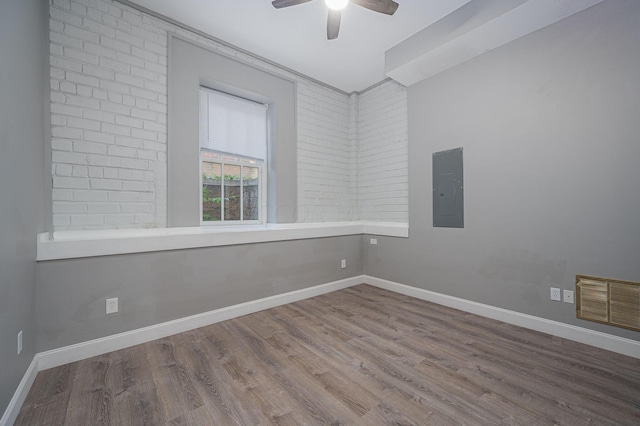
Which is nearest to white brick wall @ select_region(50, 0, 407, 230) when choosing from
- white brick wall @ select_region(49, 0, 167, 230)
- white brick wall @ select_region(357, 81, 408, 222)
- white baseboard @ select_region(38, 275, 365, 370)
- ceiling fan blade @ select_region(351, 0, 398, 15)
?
white brick wall @ select_region(49, 0, 167, 230)

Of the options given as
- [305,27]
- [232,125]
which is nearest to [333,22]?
[305,27]

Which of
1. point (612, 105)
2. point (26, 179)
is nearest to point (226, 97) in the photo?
point (26, 179)

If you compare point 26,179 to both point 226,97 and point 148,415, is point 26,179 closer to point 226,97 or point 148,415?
point 148,415

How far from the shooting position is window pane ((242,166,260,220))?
3.65 metres

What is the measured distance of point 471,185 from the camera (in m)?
3.07

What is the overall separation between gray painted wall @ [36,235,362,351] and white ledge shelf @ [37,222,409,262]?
0.23 ft

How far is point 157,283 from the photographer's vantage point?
249 centimetres

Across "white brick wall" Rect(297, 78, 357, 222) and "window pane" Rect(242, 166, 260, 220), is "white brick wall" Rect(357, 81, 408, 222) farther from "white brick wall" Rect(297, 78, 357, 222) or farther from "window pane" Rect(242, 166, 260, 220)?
"window pane" Rect(242, 166, 260, 220)

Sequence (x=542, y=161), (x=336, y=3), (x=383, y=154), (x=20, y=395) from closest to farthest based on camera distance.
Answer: (x=20, y=395), (x=336, y=3), (x=542, y=161), (x=383, y=154)

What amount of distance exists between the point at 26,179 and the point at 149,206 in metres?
0.95

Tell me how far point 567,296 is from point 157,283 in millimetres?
3844

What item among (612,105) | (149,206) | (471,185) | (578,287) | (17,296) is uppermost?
(612,105)

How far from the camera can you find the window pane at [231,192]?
3.46m

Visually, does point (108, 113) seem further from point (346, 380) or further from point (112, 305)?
point (346, 380)
